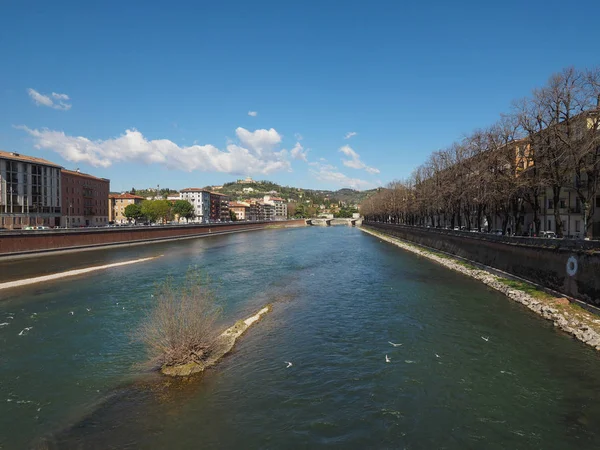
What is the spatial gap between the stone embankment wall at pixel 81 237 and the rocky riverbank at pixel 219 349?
135 ft

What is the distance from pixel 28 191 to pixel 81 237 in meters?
30.3

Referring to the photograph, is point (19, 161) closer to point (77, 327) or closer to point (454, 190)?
point (77, 327)

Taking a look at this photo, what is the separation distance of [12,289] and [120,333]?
57.2 feet

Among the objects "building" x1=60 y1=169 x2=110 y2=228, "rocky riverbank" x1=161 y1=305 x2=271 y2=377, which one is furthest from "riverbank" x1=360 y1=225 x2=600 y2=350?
"building" x1=60 y1=169 x2=110 y2=228

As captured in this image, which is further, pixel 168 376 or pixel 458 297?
pixel 458 297

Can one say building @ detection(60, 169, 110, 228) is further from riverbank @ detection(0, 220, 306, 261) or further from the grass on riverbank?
the grass on riverbank

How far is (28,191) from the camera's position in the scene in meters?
75.4

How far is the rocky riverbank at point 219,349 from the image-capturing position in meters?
12.0

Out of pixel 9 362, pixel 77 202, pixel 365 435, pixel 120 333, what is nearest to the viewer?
pixel 365 435

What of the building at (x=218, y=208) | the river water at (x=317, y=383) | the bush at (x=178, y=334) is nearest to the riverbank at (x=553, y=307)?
the river water at (x=317, y=383)

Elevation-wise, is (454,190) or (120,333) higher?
(454,190)

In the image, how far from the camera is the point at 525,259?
26562 millimetres

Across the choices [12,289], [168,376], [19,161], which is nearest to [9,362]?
[168,376]

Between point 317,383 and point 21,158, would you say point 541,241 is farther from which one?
point 21,158
